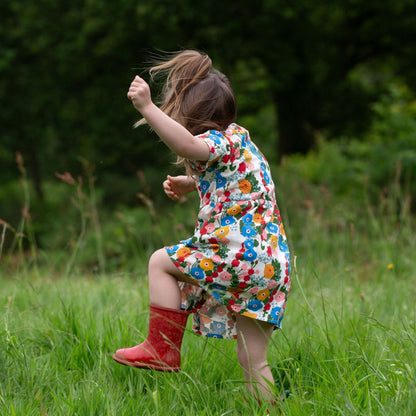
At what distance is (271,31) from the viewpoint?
13.2m

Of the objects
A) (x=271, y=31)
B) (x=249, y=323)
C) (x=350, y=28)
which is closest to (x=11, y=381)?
(x=249, y=323)

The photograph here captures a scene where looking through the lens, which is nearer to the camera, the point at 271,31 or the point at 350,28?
the point at 271,31

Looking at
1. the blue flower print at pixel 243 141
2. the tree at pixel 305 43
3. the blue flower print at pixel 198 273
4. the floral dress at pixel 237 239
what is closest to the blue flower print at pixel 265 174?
the floral dress at pixel 237 239

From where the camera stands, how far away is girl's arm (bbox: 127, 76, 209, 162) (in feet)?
6.77

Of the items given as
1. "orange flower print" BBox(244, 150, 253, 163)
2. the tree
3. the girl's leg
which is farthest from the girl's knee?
the tree

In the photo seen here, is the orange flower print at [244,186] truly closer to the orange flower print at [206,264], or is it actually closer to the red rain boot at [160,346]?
the orange flower print at [206,264]

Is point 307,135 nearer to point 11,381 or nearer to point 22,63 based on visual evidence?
point 22,63

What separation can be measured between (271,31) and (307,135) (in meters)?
2.88

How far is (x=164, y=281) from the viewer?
2.23 meters

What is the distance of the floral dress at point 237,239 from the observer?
2.15 meters

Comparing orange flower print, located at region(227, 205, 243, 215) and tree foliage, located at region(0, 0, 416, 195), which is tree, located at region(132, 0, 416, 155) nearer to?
tree foliage, located at region(0, 0, 416, 195)

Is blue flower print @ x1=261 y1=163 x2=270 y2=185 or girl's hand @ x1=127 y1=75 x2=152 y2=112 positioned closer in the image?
girl's hand @ x1=127 y1=75 x2=152 y2=112

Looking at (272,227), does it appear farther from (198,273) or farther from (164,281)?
(164,281)

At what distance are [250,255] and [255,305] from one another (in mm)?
200
